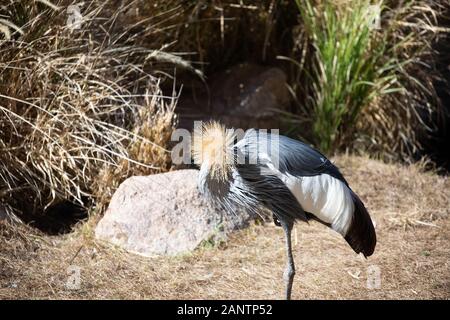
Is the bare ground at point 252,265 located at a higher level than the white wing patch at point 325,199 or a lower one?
lower

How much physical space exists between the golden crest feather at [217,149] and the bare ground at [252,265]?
2.17 ft

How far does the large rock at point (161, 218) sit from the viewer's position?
364 cm

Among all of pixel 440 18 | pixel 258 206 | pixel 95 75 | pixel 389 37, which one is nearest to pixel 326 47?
pixel 389 37

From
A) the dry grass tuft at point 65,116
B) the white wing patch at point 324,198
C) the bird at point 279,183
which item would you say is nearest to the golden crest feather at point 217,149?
the bird at point 279,183

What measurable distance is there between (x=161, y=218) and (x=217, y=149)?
2.97ft

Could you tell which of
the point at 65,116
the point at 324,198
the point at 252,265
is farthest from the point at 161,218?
the point at 324,198

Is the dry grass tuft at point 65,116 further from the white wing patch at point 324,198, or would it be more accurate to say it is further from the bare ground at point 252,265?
the white wing patch at point 324,198

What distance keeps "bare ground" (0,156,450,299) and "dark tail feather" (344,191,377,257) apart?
0.26 m

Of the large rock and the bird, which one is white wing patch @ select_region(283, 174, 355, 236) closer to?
the bird


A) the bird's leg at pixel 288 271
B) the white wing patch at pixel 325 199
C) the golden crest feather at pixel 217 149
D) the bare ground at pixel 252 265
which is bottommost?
the bare ground at pixel 252 265

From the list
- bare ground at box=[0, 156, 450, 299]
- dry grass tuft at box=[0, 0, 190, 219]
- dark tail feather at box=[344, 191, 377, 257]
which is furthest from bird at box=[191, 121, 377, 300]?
dry grass tuft at box=[0, 0, 190, 219]

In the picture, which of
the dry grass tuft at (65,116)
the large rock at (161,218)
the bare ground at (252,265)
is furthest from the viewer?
the dry grass tuft at (65,116)

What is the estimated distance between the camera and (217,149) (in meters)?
2.96

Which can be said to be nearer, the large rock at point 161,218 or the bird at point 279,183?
the bird at point 279,183
